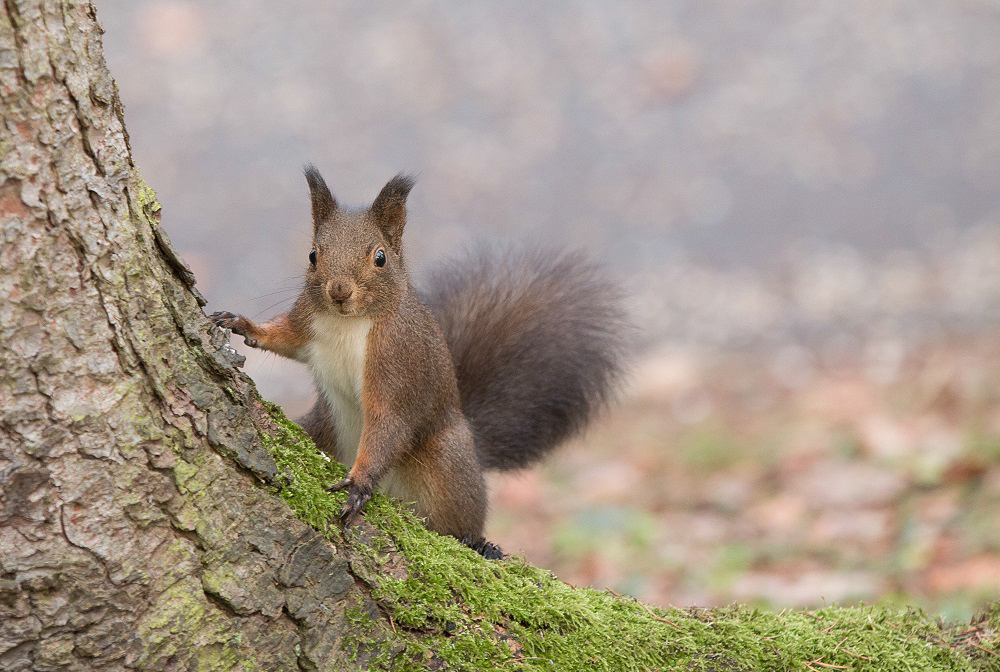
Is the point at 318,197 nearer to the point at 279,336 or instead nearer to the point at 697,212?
the point at 279,336

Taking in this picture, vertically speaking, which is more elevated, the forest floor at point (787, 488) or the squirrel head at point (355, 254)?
the forest floor at point (787, 488)

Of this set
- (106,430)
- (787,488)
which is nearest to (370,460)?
(106,430)

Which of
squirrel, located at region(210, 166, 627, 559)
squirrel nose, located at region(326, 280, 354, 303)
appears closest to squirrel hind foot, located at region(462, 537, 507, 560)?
squirrel, located at region(210, 166, 627, 559)

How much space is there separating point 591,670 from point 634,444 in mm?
3153

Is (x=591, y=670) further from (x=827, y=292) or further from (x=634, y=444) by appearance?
(x=827, y=292)

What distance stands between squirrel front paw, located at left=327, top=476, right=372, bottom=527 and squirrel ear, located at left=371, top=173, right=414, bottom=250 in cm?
61

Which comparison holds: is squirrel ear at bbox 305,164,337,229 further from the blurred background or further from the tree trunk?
the blurred background

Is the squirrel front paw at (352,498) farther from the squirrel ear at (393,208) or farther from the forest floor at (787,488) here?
the forest floor at (787,488)

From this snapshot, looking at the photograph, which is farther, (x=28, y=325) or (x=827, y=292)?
(x=827, y=292)

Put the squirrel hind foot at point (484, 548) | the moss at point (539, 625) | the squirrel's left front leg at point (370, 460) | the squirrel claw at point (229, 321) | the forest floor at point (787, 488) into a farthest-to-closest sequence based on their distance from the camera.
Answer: the forest floor at point (787, 488) < the squirrel hind foot at point (484, 548) < the squirrel claw at point (229, 321) < the squirrel's left front leg at point (370, 460) < the moss at point (539, 625)

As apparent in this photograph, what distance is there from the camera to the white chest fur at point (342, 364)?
2168 mm

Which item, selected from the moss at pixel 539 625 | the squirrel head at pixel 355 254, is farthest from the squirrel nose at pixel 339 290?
the moss at pixel 539 625

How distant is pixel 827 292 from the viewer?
5.95m

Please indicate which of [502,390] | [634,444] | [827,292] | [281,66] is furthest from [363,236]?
[281,66]
